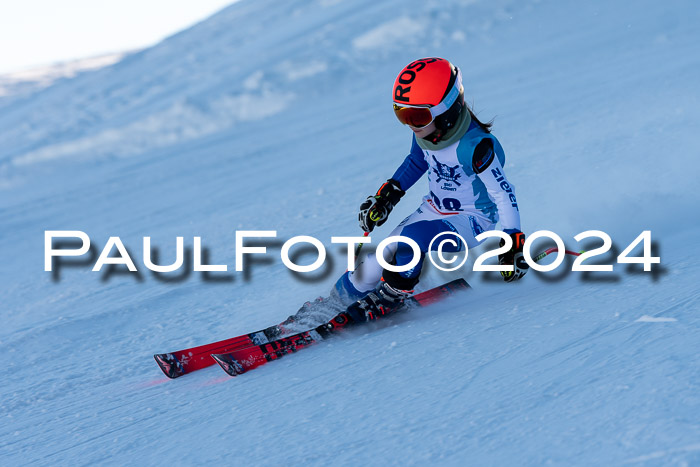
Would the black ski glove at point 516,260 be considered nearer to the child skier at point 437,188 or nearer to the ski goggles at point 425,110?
the child skier at point 437,188

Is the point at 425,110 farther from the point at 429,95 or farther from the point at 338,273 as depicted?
the point at 338,273

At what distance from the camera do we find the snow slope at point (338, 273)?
235cm

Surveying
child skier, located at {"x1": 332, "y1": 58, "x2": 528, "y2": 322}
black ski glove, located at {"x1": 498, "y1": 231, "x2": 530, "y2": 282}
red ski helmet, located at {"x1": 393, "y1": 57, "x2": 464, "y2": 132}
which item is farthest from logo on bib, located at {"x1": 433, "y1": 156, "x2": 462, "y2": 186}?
black ski glove, located at {"x1": 498, "y1": 231, "x2": 530, "y2": 282}

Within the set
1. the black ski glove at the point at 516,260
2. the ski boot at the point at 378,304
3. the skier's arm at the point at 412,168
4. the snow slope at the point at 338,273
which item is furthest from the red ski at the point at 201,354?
the black ski glove at the point at 516,260

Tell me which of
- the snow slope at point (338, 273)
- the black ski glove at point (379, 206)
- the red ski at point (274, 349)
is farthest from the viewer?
the black ski glove at point (379, 206)

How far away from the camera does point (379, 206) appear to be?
397cm

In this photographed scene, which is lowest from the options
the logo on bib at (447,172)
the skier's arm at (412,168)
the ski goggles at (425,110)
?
the logo on bib at (447,172)

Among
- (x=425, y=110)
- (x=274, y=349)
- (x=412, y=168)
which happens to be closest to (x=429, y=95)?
(x=425, y=110)

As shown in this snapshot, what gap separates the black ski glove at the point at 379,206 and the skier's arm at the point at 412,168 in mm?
46

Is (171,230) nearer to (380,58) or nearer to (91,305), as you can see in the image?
(91,305)

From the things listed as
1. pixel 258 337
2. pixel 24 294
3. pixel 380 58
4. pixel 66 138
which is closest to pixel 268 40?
pixel 380 58

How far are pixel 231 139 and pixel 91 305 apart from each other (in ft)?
24.1

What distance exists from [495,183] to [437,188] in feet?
1.38

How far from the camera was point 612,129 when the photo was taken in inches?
291
